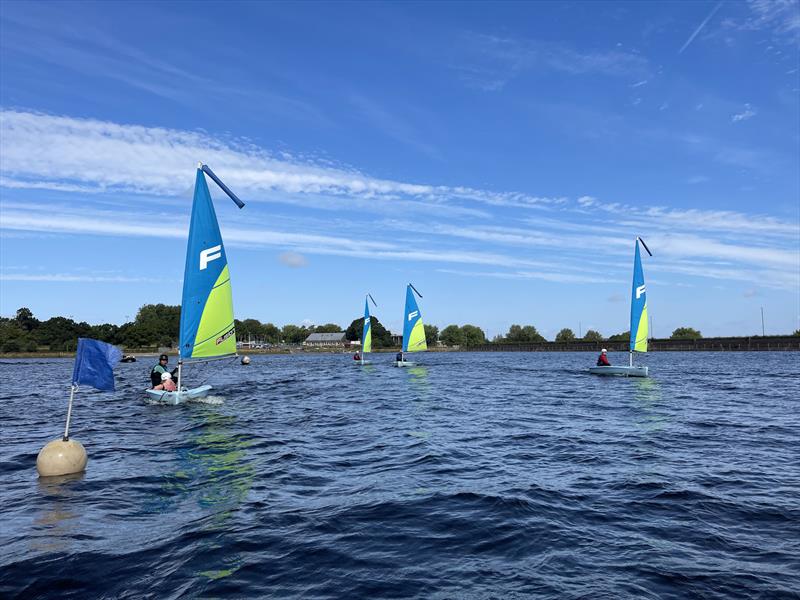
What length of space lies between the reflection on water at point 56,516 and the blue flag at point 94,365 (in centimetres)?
214

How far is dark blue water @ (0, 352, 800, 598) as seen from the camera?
23.9 ft

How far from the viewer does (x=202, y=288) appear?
26.1 metres

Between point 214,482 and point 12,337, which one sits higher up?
point 12,337

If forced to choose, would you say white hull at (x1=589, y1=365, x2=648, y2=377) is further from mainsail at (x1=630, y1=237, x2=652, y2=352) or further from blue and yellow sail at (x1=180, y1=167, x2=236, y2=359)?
blue and yellow sail at (x1=180, y1=167, x2=236, y2=359)

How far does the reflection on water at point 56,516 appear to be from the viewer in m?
8.62

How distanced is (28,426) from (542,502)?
19.8 metres

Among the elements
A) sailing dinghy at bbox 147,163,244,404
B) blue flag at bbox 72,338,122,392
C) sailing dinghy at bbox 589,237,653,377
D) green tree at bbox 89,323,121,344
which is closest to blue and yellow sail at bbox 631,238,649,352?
sailing dinghy at bbox 589,237,653,377

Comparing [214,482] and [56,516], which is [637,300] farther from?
[56,516]

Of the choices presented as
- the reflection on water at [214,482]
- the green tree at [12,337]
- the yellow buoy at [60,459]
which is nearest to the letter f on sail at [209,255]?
the reflection on water at [214,482]

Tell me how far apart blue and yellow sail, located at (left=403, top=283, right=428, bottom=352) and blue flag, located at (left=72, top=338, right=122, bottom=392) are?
4999cm

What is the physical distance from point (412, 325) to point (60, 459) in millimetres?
54895

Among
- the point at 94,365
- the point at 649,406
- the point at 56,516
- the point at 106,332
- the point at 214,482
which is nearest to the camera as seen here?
the point at 56,516

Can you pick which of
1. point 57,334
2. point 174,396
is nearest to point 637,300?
point 174,396

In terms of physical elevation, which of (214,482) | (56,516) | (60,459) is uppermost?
(60,459)
